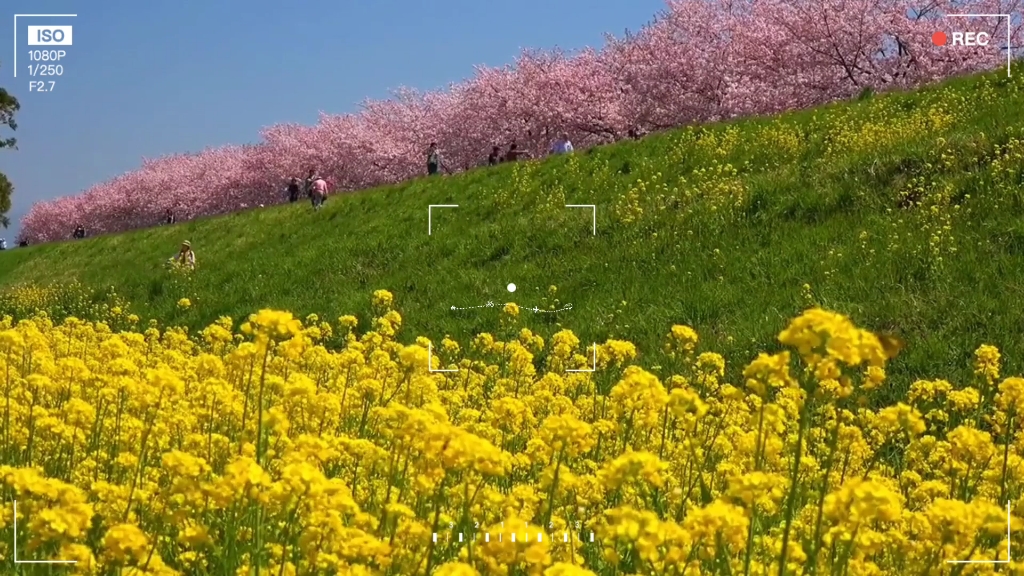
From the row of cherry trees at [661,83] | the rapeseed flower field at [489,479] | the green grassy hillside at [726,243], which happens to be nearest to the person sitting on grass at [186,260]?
the green grassy hillside at [726,243]

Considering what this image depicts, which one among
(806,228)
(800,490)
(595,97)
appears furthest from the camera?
(595,97)

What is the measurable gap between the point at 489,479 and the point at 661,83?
29.4 meters

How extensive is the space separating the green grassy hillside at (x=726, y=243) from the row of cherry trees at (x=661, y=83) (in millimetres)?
10200

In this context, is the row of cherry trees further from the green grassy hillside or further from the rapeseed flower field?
the rapeseed flower field

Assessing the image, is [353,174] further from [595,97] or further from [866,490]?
[866,490]

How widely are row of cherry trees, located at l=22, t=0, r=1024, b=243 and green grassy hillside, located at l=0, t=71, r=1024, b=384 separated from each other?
10.2 m

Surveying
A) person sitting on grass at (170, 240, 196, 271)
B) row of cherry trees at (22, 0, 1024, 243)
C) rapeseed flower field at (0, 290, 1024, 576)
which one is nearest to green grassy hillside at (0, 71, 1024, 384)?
person sitting on grass at (170, 240, 196, 271)

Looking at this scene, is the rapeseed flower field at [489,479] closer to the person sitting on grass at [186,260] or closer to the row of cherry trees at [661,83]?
the person sitting on grass at [186,260]

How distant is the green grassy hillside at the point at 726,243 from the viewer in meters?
9.36

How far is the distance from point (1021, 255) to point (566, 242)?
644 centimetres

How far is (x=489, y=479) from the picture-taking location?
5211 millimetres

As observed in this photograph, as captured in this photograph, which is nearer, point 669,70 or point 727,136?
point 727,136

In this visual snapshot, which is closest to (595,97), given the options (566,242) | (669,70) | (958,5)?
(669,70)

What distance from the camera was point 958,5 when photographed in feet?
90.6
